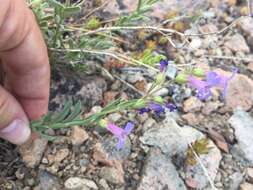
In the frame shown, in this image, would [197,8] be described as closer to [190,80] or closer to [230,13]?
[230,13]

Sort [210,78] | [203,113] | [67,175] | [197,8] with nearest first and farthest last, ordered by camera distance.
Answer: [210,78]
[67,175]
[203,113]
[197,8]

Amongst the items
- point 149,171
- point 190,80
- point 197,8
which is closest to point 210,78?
point 190,80

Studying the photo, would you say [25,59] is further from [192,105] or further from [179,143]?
[192,105]

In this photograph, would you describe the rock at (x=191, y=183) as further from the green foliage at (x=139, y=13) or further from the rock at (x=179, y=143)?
the green foliage at (x=139, y=13)

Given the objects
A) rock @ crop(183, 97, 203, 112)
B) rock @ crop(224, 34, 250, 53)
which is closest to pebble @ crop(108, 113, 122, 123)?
rock @ crop(183, 97, 203, 112)

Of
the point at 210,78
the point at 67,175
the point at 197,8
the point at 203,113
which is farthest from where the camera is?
the point at 197,8

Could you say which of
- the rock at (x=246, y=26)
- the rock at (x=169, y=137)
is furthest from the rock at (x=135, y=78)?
the rock at (x=246, y=26)
